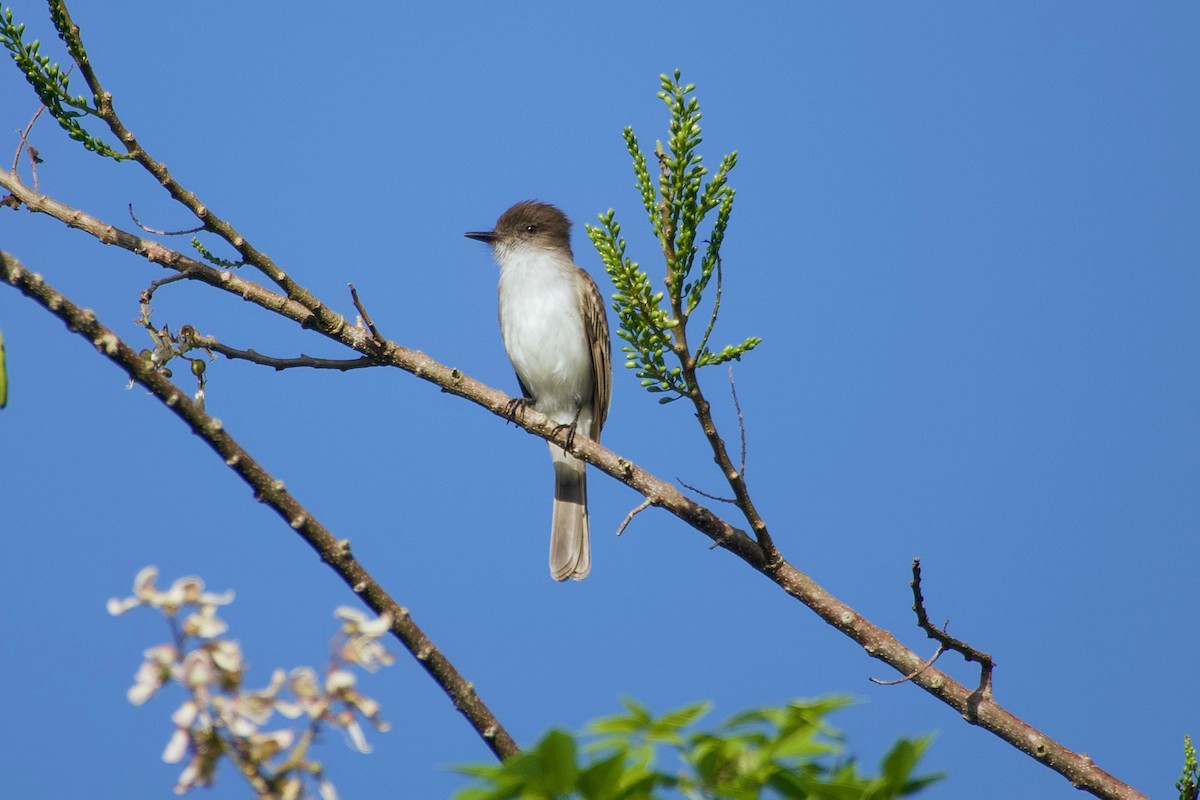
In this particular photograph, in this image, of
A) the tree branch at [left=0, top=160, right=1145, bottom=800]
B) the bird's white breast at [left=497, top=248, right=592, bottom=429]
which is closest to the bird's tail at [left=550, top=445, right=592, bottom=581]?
the bird's white breast at [left=497, top=248, right=592, bottom=429]

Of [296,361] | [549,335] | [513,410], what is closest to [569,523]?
[549,335]

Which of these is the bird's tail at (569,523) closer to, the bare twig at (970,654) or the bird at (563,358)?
the bird at (563,358)

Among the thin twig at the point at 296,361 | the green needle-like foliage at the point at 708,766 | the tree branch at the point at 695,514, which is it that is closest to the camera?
the green needle-like foliage at the point at 708,766

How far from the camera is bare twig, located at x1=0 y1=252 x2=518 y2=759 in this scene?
217 cm

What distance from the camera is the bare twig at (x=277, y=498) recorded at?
2.17 meters

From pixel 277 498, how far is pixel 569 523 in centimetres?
694

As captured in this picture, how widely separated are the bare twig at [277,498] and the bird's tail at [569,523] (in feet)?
21.4

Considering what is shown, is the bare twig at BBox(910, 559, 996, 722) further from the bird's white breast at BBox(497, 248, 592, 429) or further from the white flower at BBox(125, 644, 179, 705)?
the bird's white breast at BBox(497, 248, 592, 429)

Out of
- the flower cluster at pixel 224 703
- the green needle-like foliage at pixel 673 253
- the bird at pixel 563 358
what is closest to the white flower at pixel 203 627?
the flower cluster at pixel 224 703

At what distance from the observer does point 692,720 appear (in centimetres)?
151

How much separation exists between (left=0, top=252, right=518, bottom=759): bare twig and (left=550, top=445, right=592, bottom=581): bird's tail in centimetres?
651

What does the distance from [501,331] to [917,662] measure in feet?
19.4

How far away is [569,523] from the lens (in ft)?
29.7

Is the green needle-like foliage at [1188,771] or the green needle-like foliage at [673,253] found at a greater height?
the green needle-like foliage at [673,253]
